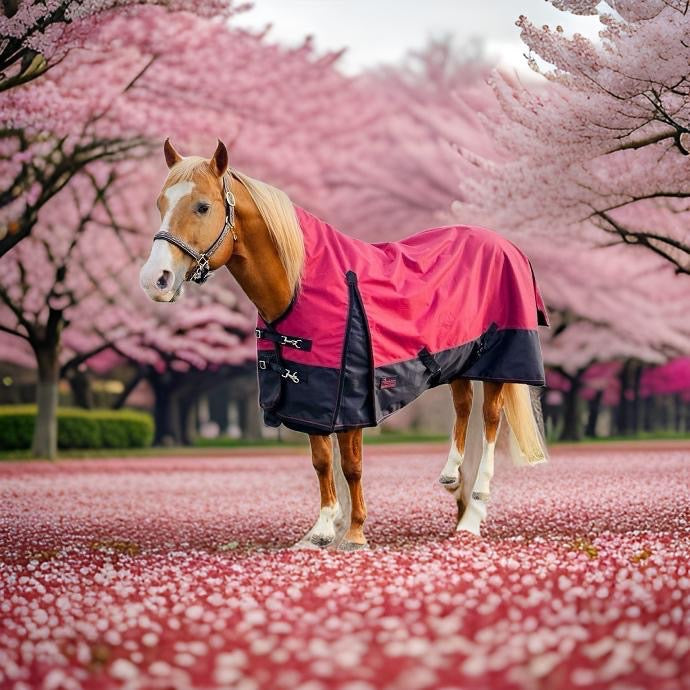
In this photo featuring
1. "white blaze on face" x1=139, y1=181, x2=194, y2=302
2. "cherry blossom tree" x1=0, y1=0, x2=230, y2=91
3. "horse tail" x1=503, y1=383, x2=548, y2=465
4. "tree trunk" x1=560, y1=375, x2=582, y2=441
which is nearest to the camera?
"white blaze on face" x1=139, y1=181, x2=194, y2=302

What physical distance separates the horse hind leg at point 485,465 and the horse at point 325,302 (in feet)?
0.07

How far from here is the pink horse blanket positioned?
5094 millimetres

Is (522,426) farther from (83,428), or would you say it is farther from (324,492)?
(83,428)

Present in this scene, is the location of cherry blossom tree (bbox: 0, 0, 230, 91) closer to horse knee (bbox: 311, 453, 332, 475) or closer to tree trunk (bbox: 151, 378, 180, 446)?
horse knee (bbox: 311, 453, 332, 475)

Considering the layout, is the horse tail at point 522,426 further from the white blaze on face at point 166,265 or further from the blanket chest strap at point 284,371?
the white blaze on face at point 166,265

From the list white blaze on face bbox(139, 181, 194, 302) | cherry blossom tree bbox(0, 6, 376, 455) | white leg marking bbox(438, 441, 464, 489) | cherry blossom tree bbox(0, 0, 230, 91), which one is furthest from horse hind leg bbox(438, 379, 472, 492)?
cherry blossom tree bbox(0, 6, 376, 455)

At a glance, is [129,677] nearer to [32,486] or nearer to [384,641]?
[384,641]

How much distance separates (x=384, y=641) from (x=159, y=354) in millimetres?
20479

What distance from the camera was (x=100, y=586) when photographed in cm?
451

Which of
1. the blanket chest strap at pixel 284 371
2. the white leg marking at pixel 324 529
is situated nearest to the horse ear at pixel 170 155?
the blanket chest strap at pixel 284 371

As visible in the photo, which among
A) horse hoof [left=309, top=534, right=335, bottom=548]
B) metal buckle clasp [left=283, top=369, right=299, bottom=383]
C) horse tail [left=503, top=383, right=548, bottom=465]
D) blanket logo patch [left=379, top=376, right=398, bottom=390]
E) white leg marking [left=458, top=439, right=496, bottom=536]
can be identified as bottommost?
horse hoof [left=309, top=534, right=335, bottom=548]

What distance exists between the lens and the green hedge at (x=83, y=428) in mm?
18281

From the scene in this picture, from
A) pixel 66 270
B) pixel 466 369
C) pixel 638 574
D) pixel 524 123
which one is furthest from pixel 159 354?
pixel 638 574

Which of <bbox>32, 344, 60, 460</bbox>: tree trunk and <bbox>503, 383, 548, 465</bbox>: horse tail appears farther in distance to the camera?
<bbox>32, 344, 60, 460</bbox>: tree trunk
